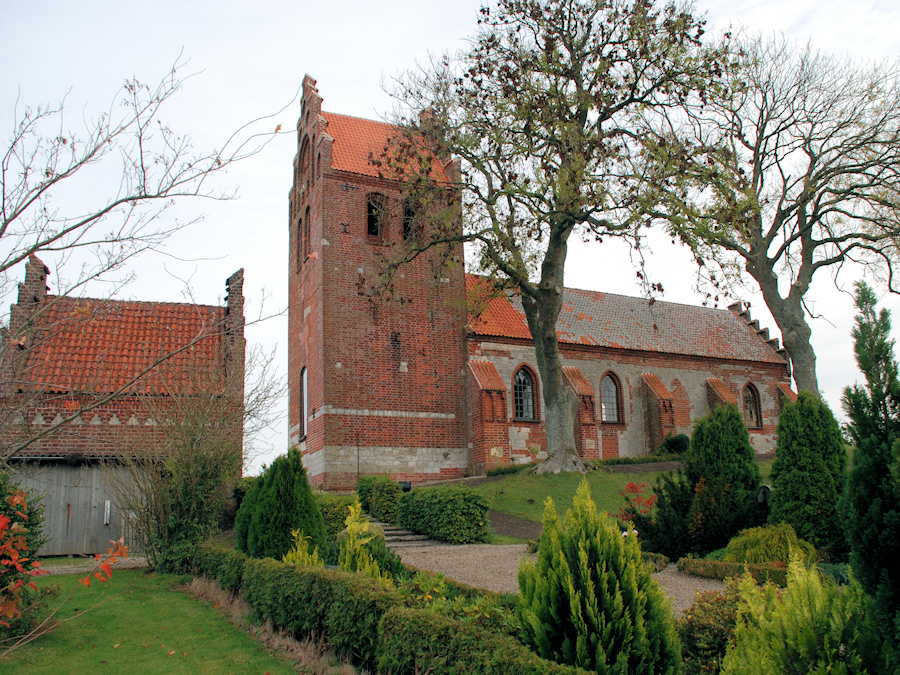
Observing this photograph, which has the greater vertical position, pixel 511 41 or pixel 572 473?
pixel 511 41

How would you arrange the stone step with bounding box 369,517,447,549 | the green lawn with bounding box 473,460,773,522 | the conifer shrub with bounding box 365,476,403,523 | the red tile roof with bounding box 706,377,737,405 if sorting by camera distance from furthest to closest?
the red tile roof with bounding box 706,377,737,405
the green lawn with bounding box 473,460,773,522
the conifer shrub with bounding box 365,476,403,523
the stone step with bounding box 369,517,447,549

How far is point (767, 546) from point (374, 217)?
60.1 feet

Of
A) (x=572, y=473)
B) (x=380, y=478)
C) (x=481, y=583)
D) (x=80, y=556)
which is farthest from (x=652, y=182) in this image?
(x=80, y=556)

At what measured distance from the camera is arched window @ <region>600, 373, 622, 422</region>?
27875 mm

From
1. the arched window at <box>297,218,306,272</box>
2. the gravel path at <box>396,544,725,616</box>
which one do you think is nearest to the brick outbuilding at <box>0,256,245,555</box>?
the gravel path at <box>396,544,725,616</box>

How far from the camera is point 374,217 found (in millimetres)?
25250

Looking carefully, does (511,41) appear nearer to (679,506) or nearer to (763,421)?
(679,506)

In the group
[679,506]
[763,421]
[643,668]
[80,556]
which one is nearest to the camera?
[643,668]

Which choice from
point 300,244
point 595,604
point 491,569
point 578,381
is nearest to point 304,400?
point 300,244

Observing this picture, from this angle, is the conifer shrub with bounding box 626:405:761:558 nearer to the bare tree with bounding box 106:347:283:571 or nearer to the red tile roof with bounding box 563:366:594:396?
the bare tree with bounding box 106:347:283:571

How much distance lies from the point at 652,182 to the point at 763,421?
58.2ft

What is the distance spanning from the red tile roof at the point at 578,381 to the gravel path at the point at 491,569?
12529mm

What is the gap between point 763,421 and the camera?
31.2m

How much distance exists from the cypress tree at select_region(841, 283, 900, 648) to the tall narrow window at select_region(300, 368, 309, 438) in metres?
21.9
